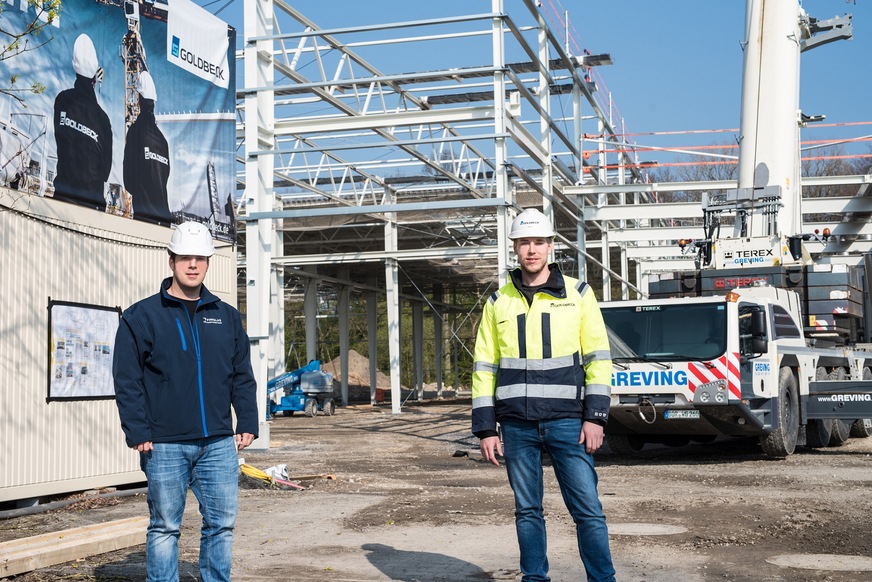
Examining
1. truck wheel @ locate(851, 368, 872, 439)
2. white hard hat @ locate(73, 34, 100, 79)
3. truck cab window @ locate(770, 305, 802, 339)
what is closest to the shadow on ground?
white hard hat @ locate(73, 34, 100, 79)

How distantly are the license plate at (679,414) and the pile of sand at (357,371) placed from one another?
43.2 metres

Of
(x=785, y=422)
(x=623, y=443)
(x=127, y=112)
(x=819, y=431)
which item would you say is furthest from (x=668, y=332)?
(x=127, y=112)

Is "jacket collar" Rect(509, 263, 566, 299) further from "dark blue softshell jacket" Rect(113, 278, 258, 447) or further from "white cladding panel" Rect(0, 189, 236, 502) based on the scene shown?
"white cladding panel" Rect(0, 189, 236, 502)

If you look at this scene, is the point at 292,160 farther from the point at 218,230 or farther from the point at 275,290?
the point at 218,230

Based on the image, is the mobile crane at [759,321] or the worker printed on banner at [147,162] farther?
the mobile crane at [759,321]

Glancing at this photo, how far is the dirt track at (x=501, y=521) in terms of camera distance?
7148mm

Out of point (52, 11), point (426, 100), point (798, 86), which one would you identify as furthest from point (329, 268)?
point (52, 11)

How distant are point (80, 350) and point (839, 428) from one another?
473 inches

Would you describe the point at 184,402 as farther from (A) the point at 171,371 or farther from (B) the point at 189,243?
(B) the point at 189,243

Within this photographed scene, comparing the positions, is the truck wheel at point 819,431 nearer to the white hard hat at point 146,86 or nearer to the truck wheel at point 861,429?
the truck wheel at point 861,429

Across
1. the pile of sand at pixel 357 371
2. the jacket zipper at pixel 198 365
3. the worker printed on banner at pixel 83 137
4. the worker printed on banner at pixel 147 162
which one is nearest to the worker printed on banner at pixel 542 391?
the jacket zipper at pixel 198 365

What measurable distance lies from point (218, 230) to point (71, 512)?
211 inches

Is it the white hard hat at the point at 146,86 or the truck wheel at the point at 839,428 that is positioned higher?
the white hard hat at the point at 146,86

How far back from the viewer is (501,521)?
9.42 meters
